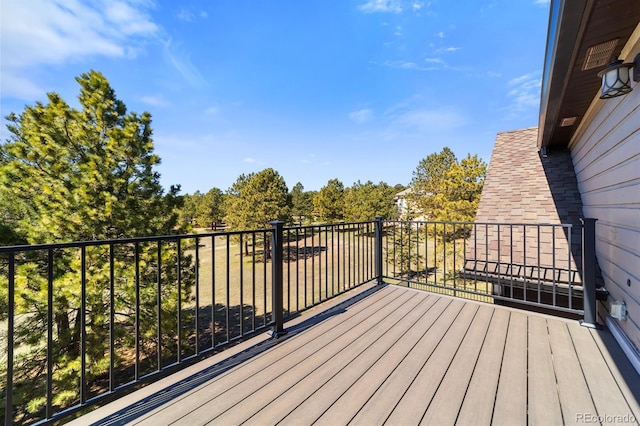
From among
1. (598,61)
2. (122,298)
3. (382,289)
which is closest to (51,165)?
(122,298)

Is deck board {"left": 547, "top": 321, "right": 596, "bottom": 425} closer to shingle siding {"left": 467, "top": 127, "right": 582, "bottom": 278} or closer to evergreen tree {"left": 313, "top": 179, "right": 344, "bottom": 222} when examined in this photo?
shingle siding {"left": 467, "top": 127, "right": 582, "bottom": 278}

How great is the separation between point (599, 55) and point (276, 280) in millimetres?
3114

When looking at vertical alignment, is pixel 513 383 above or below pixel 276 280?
below

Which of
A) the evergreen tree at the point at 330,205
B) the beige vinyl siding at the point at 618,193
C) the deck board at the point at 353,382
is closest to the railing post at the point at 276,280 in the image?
the deck board at the point at 353,382

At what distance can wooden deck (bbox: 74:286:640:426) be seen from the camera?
132 centimetres

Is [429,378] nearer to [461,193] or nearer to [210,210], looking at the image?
[461,193]

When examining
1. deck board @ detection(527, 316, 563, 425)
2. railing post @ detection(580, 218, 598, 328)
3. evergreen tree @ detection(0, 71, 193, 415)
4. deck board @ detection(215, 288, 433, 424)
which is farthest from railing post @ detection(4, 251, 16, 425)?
evergreen tree @ detection(0, 71, 193, 415)

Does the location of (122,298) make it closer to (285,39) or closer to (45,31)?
(45,31)

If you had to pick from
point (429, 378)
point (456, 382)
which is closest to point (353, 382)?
point (429, 378)

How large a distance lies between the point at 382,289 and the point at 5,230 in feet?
22.9

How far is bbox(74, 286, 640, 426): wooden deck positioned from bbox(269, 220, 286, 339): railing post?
0.11 m

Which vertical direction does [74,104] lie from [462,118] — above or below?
below

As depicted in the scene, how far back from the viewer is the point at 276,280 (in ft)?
7.27

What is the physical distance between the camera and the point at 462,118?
10.9 metres
